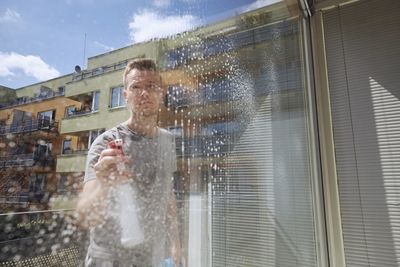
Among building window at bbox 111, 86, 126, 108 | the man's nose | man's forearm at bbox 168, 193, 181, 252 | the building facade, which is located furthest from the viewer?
the building facade

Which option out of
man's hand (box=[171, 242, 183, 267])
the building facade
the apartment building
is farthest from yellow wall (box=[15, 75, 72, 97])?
man's hand (box=[171, 242, 183, 267])

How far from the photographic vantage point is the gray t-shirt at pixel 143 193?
53cm

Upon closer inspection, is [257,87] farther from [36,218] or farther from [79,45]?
[36,218]

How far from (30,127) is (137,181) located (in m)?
0.31

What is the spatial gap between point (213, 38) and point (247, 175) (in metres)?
0.75

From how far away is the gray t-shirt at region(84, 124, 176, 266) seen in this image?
21.0 inches

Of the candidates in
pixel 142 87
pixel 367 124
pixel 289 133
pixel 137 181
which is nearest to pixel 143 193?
pixel 137 181

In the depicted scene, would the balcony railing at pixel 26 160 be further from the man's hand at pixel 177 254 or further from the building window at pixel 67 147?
the man's hand at pixel 177 254

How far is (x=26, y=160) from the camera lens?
372mm

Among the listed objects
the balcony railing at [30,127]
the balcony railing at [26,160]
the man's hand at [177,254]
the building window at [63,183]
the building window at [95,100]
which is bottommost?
the man's hand at [177,254]

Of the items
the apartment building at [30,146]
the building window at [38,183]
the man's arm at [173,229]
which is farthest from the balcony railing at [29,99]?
the man's arm at [173,229]

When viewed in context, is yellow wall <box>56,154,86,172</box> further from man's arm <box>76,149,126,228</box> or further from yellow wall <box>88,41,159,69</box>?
yellow wall <box>88,41,159,69</box>

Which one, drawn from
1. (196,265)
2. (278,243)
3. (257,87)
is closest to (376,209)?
(278,243)

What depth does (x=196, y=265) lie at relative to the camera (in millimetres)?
1086
